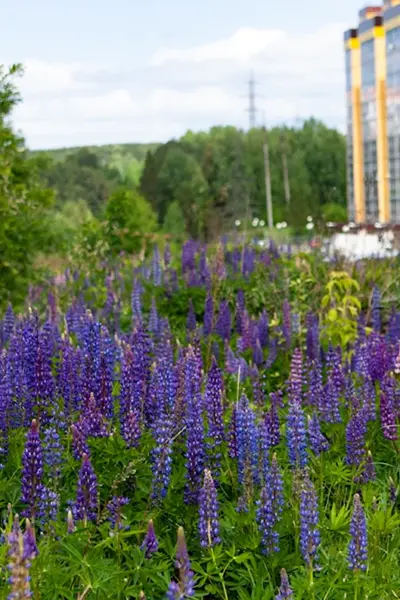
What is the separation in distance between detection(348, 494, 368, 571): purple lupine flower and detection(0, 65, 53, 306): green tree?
8.33m

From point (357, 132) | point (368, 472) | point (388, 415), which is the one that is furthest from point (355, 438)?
point (357, 132)

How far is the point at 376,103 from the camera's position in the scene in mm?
56531

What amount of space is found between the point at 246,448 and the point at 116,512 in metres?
0.80

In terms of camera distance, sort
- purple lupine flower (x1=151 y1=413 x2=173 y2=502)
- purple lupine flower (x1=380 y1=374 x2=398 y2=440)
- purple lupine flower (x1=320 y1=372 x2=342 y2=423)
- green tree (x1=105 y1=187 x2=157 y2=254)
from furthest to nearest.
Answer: green tree (x1=105 y1=187 x2=157 y2=254)
purple lupine flower (x1=320 y1=372 x2=342 y2=423)
purple lupine flower (x1=380 y1=374 x2=398 y2=440)
purple lupine flower (x1=151 y1=413 x2=173 y2=502)

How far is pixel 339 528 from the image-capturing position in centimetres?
422

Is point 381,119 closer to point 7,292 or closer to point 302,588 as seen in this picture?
point 7,292

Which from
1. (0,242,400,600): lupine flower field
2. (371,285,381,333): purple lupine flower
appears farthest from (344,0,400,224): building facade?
(0,242,400,600): lupine flower field

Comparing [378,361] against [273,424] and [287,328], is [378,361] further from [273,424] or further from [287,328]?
[273,424]

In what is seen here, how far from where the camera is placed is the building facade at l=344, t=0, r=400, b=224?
180 ft

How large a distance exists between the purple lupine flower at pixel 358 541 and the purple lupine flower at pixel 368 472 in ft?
3.46

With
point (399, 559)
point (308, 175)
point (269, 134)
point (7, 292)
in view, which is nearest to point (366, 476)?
point (399, 559)

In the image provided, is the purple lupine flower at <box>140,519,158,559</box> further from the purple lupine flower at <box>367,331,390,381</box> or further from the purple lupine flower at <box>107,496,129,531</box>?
the purple lupine flower at <box>367,331,390,381</box>

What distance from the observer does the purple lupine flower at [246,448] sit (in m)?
4.11

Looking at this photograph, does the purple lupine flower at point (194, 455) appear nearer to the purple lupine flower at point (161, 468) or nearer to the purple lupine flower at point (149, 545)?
the purple lupine flower at point (161, 468)
